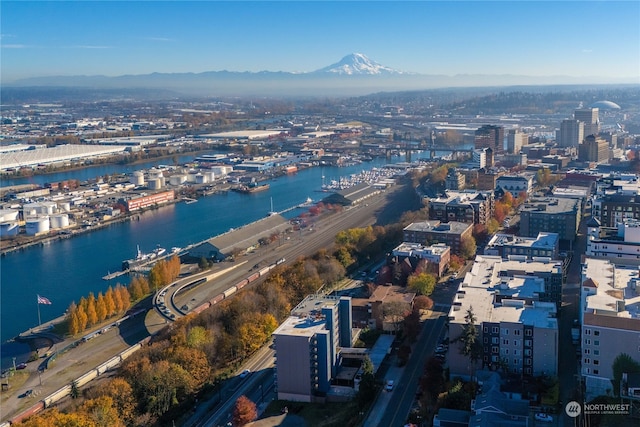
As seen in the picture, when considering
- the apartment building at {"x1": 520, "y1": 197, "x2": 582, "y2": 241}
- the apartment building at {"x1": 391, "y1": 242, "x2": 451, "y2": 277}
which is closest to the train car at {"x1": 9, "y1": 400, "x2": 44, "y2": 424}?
the apartment building at {"x1": 391, "y1": 242, "x2": 451, "y2": 277}

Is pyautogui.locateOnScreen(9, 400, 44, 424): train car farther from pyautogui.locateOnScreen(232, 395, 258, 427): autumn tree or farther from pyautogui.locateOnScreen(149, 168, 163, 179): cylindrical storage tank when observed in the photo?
pyautogui.locateOnScreen(149, 168, 163, 179): cylindrical storage tank

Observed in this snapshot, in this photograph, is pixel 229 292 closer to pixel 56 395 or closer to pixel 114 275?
pixel 114 275

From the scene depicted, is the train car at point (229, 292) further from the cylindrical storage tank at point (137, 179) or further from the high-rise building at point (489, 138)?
the high-rise building at point (489, 138)

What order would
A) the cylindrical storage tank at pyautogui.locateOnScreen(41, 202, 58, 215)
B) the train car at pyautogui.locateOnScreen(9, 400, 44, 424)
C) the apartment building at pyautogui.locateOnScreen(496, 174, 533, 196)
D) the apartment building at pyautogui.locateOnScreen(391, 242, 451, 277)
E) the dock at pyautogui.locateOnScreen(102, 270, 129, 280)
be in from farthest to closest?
the apartment building at pyautogui.locateOnScreen(496, 174, 533, 196) → the cylindrical storage tank at pyautogui.locateOnScreen(41, 202, 58, 215) → the dock at pyautogui.locateOnScreen(102, 270, 129, 280) → the apartment building at pyautogui.locateOnScreen(391, 242, 451, 277) → the train car at pyautogui.locateOnScreen(9, 400, 44, 424)

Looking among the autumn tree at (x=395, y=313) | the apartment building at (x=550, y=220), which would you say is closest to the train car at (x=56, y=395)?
the autumn tree at (x=395, y=313)

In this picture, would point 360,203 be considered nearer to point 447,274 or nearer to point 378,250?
point 378,250
